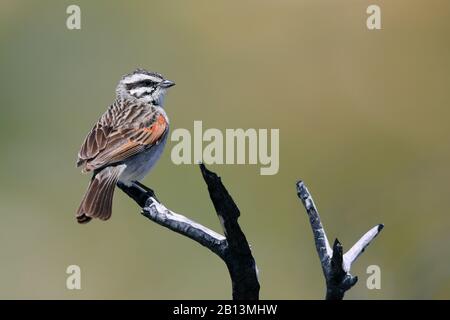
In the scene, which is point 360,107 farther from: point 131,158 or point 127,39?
point 131,158

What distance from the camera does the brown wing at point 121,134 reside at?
7.12m

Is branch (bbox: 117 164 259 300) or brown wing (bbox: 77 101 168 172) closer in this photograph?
branch (bbox: 117 164 259 300)

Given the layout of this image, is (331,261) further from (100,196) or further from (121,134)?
(121,134)

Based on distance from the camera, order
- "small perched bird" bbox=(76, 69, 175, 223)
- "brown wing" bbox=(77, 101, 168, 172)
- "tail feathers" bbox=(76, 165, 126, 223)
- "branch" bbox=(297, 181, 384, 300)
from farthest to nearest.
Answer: "brown wing" bbox=(77, 101, 168, 172) → "small perched bird" bbox=(76, 69, 175, 223) → "tail feathers" bbox=(76, 165, 126, 223) → "branch" bbox=(297, 181, 384, 300)

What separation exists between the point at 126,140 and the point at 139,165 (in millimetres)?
222

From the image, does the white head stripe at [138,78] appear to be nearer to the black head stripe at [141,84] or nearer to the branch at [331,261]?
the black head stripe at [141,84]

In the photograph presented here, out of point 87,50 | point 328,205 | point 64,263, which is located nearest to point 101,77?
point 87,50

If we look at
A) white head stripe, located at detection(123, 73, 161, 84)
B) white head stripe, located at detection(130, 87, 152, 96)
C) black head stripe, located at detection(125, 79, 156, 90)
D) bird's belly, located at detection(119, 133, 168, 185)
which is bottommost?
bird's belly, located at detection(119, 133, 168, 185)

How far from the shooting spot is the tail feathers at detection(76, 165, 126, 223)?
20.2 ft

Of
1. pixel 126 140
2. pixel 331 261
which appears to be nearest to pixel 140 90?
pixel 126 140

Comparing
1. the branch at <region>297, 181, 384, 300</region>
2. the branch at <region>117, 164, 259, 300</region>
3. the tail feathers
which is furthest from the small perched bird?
the branch at <region>297, 181, 384, 300</region>

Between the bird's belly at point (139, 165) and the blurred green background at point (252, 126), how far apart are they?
267cm

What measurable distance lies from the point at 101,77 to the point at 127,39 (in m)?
0.81

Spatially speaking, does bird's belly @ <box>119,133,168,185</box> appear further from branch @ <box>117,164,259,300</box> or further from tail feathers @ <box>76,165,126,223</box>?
branch @ <box>117,164,259,300</box>
